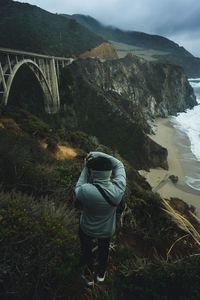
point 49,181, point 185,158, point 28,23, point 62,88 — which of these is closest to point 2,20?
point 28,23

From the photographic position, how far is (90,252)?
3.95 m

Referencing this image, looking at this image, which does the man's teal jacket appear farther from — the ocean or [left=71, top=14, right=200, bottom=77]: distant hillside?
[left=71, top=14, right=200, bottom=77]: distant hillside

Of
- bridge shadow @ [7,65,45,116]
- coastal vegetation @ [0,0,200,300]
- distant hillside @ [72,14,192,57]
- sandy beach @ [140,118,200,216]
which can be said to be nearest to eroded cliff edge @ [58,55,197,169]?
sandy beach @ [140,118,200,216]

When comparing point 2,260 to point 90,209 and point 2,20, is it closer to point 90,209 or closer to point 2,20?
point 90,209

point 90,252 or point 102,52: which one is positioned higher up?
point 90,252

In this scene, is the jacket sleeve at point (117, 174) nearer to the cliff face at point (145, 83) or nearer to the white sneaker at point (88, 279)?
the white sneaker at point (88, 279)

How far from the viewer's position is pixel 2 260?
3.47 metres

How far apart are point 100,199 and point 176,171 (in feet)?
74.7

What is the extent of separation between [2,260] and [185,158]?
26677mm

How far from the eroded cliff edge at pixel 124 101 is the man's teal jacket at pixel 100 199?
23497 millimetres

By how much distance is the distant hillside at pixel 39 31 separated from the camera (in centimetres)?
5834

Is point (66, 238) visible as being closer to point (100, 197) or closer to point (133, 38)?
point (100, 197)

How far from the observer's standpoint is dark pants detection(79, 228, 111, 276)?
151 inches

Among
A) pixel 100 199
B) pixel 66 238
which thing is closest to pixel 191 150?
pixel 66 238
